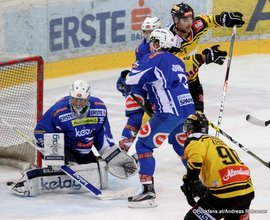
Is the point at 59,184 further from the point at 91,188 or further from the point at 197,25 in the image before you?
the point at 197,25

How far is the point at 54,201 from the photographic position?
686cm

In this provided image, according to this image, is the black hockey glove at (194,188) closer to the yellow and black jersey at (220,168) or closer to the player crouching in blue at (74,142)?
the yellow and black jersey at (220,168)

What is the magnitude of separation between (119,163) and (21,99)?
89 centimetres

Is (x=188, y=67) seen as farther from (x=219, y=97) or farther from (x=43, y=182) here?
(x=219, y=97)

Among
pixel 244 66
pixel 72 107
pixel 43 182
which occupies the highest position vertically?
pixel 72 107

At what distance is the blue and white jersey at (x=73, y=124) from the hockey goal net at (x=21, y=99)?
53 cm

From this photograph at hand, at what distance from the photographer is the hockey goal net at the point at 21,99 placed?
750 centimetres

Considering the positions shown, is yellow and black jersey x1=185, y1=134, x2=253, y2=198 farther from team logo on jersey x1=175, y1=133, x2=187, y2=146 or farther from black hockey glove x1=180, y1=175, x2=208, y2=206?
team logo on jersey x1=175, y1=133, x2=187, y2=146

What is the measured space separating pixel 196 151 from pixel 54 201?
1714 millimetres

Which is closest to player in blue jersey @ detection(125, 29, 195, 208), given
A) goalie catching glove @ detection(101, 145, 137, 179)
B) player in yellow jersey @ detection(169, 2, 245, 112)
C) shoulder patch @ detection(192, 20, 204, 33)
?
goalie catching glove @ detection(101, 145, 137, 179)

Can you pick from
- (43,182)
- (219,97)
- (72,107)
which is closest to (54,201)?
(43,182)

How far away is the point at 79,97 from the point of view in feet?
22.5

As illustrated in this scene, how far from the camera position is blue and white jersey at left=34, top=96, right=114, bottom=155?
6977 millimetres

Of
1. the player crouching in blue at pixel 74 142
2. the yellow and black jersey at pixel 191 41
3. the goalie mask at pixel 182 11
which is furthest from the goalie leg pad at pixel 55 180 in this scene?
the goalie mask at pixel 182 11
